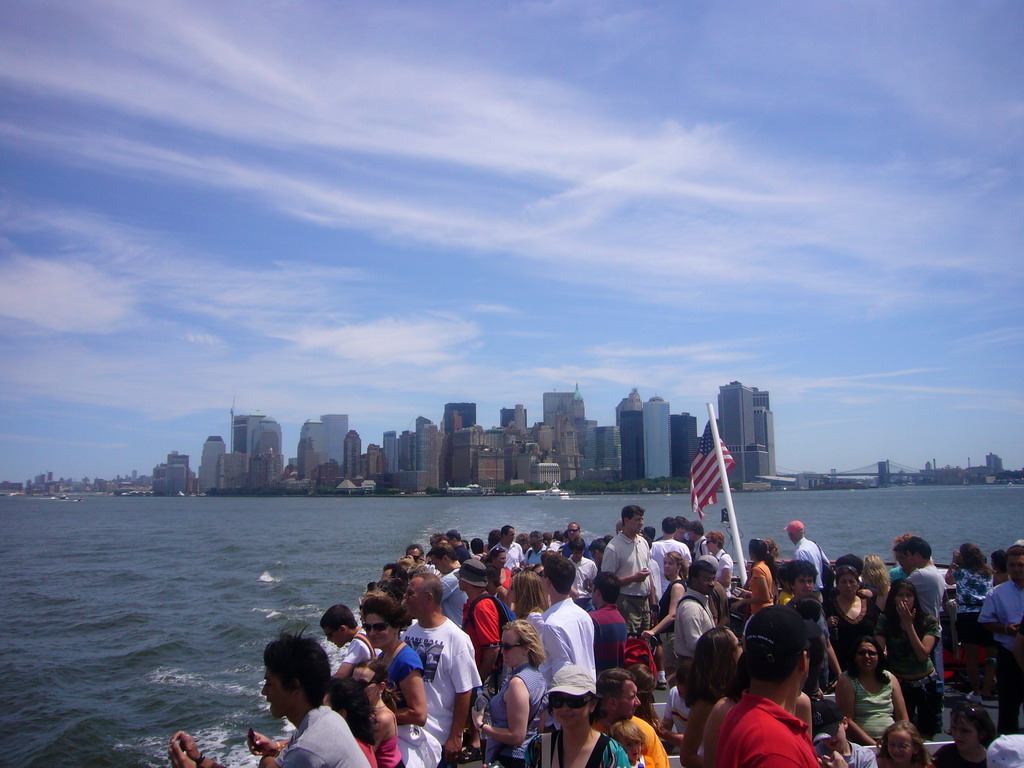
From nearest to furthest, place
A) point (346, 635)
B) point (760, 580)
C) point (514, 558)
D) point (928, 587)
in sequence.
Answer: point (346, 635), point (760, 580), point (928, 587), point (514, 558)

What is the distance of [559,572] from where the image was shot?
5473 mm

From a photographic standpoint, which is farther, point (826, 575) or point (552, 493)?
point (552, 493)

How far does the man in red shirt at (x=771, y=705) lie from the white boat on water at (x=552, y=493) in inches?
5969

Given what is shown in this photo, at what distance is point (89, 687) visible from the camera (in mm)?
14930

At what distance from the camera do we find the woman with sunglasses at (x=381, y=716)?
12.5 ft

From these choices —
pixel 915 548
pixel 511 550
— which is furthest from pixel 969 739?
pixel 511 550

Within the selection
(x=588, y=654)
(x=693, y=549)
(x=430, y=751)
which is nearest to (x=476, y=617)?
(x=588, y=654)

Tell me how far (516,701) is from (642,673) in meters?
0.86

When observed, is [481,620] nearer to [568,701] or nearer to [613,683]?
[613,683]

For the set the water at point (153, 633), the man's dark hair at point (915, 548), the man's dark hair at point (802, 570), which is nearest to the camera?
the man's dark hair at point (802, 570)

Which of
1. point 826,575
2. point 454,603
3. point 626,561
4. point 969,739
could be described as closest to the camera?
point 969,739

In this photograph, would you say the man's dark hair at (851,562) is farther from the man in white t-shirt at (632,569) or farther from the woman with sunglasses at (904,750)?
the woman with sunglasses at (904,750)

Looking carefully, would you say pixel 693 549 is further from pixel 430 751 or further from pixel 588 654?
pixel 430 751

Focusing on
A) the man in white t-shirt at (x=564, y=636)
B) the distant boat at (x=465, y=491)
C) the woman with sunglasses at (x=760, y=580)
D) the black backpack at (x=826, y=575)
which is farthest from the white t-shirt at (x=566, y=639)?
the distant boat at (x=465, y=491)
